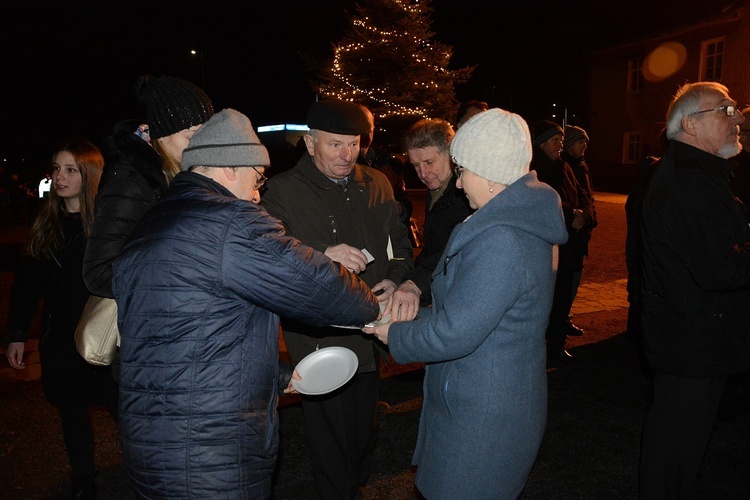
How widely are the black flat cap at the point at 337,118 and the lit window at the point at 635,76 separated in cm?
3196

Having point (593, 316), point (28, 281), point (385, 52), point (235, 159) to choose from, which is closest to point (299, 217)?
point (235, 159)

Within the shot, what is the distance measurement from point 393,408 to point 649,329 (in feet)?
8.51

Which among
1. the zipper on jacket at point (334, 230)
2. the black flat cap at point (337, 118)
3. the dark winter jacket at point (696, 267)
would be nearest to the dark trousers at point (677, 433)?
the dark winter jacket at point (696, 267)

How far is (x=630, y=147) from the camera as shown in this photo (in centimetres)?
3162

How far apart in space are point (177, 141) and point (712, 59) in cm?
3054

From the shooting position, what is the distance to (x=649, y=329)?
10.2ft

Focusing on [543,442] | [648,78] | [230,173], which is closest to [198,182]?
[230,173]

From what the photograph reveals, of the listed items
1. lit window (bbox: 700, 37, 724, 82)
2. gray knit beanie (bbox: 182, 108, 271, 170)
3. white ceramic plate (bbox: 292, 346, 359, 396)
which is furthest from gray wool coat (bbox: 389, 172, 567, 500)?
lit window (bbox: 700, 37, 724, 82)

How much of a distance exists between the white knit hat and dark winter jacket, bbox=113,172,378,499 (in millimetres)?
751

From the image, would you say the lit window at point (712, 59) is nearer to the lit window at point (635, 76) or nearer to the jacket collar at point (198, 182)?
the lit window at point (635, 76)

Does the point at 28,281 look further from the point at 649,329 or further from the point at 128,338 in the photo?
the point at 649,329

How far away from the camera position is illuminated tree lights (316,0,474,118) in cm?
2378

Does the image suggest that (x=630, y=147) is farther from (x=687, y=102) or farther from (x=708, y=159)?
(x=708, y=159)

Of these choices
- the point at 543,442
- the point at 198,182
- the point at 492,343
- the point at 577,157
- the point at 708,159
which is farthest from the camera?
the point at 577,157
